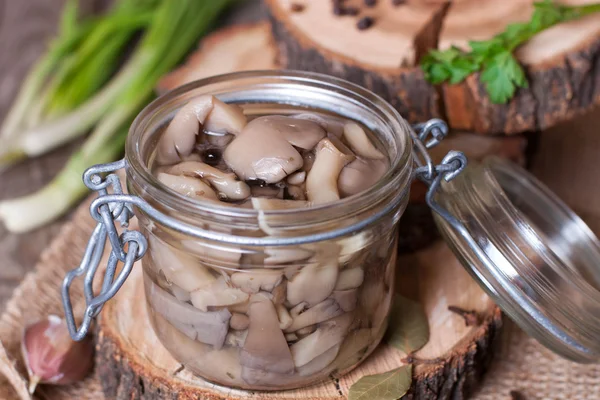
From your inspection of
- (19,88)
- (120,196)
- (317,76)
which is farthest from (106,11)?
(120,196)

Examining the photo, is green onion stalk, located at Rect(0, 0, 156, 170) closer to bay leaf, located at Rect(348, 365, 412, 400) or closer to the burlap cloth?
the burlap cloth

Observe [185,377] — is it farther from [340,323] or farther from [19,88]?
[19,88]

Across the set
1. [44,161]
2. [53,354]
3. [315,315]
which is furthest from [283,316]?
[44,161]

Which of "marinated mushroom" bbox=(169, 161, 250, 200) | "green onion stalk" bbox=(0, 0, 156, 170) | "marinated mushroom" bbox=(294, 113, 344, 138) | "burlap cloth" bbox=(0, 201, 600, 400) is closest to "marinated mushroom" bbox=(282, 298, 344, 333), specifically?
"marinated mushroom" bbox=(169, 161, 250, 200)

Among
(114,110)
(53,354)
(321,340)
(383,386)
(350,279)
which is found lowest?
(114,110)

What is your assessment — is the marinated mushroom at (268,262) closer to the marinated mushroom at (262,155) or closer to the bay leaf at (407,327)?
the marinated mushroom at (262,155)

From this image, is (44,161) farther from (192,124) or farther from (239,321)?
(239,321)

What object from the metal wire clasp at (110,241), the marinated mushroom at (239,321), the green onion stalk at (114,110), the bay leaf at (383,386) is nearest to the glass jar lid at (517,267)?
the bay leaf at (383,386)
